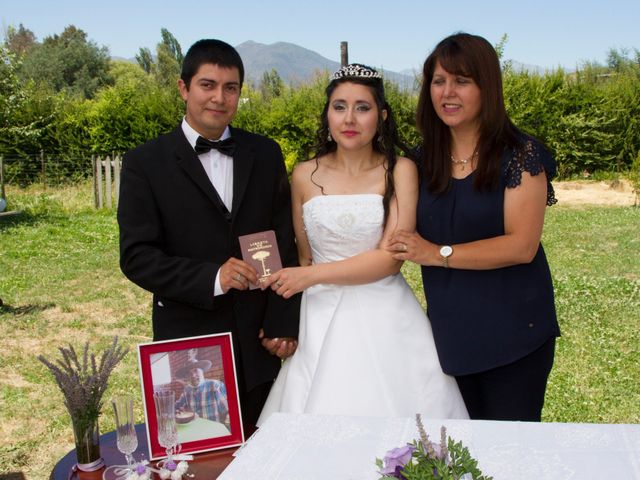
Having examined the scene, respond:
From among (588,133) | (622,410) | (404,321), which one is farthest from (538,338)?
(588,133)

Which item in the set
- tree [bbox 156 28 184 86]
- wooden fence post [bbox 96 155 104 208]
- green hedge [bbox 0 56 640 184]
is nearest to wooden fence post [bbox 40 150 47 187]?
green hedge [bbox 0 56 640 184]

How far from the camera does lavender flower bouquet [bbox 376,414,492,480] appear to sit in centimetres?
154

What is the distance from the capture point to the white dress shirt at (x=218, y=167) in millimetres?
3113

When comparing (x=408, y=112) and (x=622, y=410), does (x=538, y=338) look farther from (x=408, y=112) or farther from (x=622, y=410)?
(x=408, y=112)

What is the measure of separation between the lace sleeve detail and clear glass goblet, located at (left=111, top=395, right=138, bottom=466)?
5.94 feet

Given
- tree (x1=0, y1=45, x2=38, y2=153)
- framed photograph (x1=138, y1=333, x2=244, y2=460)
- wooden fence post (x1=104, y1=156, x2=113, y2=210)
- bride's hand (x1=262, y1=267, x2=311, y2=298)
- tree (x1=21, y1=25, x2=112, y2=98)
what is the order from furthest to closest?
1. tree (x1=21, y1=25, x2=112, y2=98)
2. tree (x1=0, y1=45, x2=38, y2=153)
3. wooden fence post (x1=104, y1=156, x2=113, y2=210)
4. bride's hand (x1=262, y1=267, x2=311, y2=298)
5. framed photograph (x1=138, y1=333, x2=244, y2=460)

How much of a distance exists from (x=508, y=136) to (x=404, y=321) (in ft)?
3.31

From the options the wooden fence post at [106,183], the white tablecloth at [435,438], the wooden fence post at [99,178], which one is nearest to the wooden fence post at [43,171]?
the wooden fence post at [106,183]

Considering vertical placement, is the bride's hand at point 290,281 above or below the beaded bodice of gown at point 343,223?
below

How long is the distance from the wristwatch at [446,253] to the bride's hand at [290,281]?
2.11ft

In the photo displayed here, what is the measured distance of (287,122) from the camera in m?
19.3

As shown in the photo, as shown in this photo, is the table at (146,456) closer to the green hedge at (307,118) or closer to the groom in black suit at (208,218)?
the groom in black suit at (208,218)

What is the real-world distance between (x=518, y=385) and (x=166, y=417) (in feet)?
5.18

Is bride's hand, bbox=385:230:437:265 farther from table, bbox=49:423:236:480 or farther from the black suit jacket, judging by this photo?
table, bbox=49:423:236:480
